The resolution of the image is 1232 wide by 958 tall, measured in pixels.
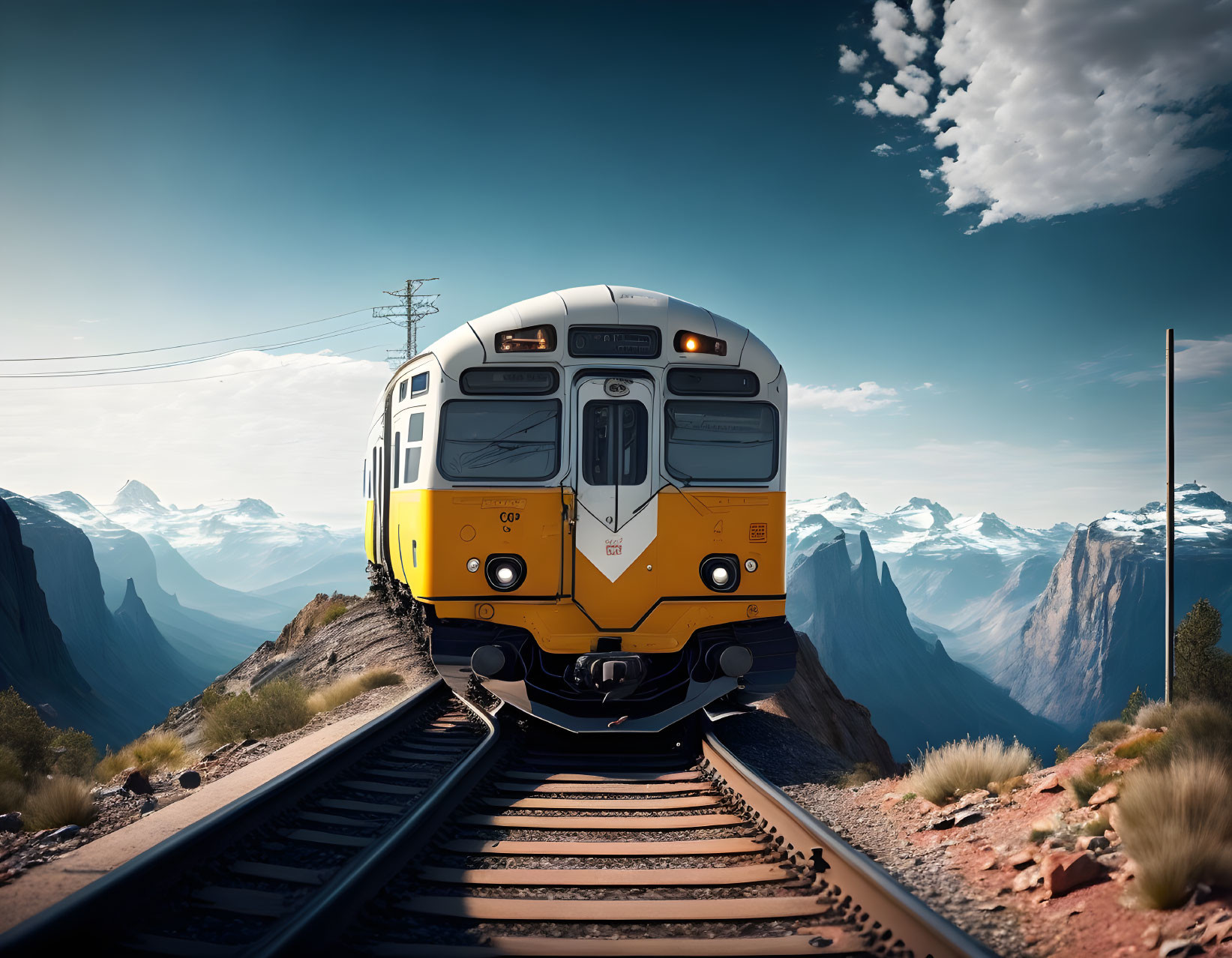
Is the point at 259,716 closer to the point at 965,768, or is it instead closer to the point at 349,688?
the point at 349,688

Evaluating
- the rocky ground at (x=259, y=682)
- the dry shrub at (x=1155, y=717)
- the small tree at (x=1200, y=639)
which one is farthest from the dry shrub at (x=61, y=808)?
the small tree at (x=1200, y=639)

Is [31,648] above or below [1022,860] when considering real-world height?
below

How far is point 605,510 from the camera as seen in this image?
22.0 feet

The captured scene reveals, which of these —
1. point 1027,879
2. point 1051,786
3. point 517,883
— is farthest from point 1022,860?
point 517,883

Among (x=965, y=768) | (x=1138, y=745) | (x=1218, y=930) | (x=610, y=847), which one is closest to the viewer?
(x=1218, y=930)

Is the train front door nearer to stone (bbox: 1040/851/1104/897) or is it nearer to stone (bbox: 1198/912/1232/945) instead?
stone (bbox: 1040/851/1104/897)

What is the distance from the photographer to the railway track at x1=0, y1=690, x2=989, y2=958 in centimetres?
310

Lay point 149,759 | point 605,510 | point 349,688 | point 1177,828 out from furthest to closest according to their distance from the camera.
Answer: point 349,688 → point 149,759 → point 605,510 → point 1177,828

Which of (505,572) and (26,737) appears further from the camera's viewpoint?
(26,737)

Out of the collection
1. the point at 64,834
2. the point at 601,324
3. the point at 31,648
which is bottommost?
the point at 31,648

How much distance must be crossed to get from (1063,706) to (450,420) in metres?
231

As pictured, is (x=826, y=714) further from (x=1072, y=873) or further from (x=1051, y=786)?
(x=1072, y=873)

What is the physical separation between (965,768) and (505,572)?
3.88 m

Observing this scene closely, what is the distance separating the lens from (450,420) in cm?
673
